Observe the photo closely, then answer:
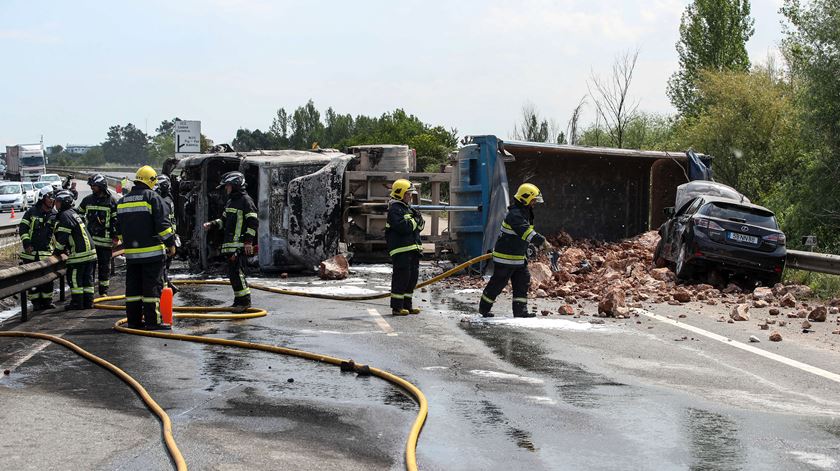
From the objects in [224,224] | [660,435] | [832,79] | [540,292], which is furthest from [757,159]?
[660,435]

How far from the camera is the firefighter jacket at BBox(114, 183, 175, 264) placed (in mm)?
11492

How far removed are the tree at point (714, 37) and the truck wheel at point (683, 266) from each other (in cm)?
3398

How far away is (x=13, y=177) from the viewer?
72.6m

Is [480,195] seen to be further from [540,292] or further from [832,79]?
[832,79]

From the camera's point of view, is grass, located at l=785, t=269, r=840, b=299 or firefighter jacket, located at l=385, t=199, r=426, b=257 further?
grass, located at l=785, t=269, r=840, b=299

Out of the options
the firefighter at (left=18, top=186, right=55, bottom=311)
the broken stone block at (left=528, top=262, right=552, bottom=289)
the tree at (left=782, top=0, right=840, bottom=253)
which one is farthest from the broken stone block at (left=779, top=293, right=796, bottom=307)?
the tree at (left=782, top=0, right=840, bottom=253)

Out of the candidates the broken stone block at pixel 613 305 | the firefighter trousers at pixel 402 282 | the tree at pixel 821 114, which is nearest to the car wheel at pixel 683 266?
the broken stone block at pixel 613 305

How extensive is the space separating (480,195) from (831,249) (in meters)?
13.0

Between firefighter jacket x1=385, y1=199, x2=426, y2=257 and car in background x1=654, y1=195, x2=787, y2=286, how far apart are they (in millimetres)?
4897

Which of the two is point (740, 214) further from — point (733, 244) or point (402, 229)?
point (402, 229)

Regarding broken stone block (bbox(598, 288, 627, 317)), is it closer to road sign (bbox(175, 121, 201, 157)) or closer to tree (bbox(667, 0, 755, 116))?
road sign (bbox(175, 121, 201, 157))

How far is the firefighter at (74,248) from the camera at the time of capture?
13.3m

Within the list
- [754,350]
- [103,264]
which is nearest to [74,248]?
[103,264]

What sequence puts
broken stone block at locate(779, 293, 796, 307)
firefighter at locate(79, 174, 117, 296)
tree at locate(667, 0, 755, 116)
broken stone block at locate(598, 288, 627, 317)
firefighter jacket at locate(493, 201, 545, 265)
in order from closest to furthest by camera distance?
firefighter jacket at locate(493, 201, 545, 265)
broken stone block at locate(598, 288, 627, 317)
broken stone block at locate(779, 293, 796, 307)
firefighter at locate(79, 174, 117, 296)
tree at locate(667, 0, 755, 116)
